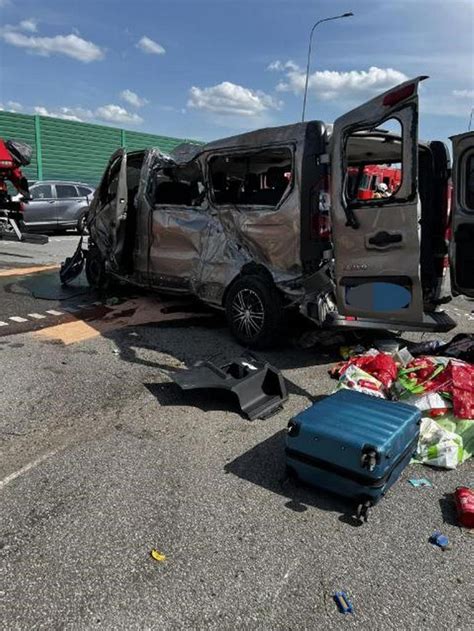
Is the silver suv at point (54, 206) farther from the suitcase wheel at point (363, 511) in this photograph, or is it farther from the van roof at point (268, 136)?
the suitcase wheel at point (363, 511)

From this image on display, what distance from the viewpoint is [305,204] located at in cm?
472

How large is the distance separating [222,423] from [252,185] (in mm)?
2997

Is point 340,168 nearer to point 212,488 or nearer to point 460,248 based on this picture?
point 460,248

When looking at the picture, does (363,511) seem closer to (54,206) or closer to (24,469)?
(24,469)

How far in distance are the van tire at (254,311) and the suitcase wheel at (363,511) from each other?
8.28 feet

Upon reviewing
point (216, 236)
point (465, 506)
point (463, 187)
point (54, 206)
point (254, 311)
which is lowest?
point (465, 506)

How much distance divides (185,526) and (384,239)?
2596 mm

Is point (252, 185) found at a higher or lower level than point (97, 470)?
higher

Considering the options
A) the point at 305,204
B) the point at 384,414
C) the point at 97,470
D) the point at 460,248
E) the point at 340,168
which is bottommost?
the point at 97,470

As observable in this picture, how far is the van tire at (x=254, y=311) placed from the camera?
16.6ft

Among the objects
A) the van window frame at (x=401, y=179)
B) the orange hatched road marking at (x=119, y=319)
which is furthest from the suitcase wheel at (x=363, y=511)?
the orange hatched road marking at (x=119, y=319)

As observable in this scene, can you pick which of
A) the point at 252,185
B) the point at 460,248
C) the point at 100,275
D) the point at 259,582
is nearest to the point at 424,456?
the point at 259,582

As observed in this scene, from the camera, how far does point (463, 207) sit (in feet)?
14.2

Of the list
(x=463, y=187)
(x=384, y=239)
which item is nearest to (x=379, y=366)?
(x=384, y=239)
